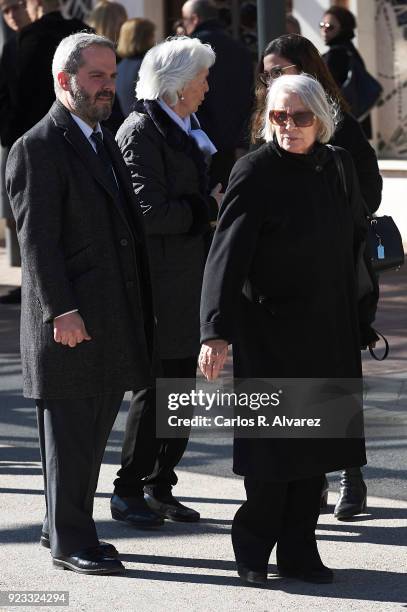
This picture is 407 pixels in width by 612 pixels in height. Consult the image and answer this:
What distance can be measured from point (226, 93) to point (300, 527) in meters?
4.51

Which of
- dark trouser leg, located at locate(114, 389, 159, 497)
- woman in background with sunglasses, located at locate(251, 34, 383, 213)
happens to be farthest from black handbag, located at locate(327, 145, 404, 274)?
dark trouser leg, located at locate(114, 389, 159, 497)

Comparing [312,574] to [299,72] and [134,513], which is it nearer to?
[134,513]

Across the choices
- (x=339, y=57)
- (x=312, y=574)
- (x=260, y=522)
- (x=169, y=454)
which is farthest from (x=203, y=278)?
(x=339, y=57)

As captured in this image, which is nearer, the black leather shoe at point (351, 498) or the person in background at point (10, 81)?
the black leather shoe at point (351, 498)

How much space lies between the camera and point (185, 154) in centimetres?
610

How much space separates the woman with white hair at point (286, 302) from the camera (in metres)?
5.08

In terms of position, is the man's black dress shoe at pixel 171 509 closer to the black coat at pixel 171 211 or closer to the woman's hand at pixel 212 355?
the black coat at pixel 171 211

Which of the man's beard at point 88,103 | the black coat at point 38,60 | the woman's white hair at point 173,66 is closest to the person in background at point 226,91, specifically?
the black coat at point 38,60

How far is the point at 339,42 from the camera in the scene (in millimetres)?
11797

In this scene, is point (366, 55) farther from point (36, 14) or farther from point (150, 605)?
point (150, 605)

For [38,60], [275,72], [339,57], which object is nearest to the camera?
[275,72]

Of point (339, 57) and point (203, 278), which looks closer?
point (203, 278)

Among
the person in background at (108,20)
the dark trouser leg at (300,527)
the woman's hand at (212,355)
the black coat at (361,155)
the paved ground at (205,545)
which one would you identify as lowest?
the paved ground at (205,545)

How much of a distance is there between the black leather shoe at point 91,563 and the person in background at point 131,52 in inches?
220
